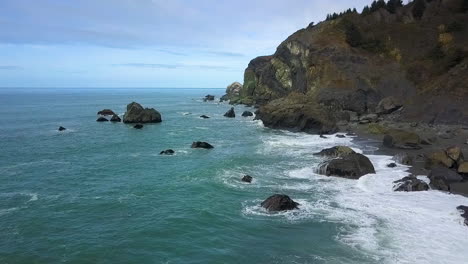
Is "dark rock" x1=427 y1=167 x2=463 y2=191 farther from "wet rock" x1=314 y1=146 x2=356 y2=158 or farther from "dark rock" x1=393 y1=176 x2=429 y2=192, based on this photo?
"wet rock" x1=314 y1=146 x2=356 y2=158

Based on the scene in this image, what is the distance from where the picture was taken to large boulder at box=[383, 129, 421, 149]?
51.6m

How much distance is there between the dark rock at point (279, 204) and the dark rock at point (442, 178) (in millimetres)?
12927

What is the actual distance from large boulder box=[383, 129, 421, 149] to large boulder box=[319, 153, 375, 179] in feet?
43.5

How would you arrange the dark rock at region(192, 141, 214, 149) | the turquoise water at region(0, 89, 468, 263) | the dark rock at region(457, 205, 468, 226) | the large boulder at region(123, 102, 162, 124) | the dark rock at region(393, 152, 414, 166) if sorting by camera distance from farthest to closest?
1. the large boulder at region(123, 102, 162, 124)
2. the dark rock at region(192, 141, 214, 149)
3. the dark rock at region(393, 152, 414, 166)
4. the dark rock at region(457, 205, 468, 226)
5. the turquoise water at region(0, 89, 468, 263)

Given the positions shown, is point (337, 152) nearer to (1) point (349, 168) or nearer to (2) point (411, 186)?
(1) point (349, 168)

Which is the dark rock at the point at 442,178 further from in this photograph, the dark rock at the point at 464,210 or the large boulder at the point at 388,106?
the large boulder at the point at 388,106

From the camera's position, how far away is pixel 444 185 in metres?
35.0

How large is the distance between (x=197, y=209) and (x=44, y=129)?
5926 centimetres

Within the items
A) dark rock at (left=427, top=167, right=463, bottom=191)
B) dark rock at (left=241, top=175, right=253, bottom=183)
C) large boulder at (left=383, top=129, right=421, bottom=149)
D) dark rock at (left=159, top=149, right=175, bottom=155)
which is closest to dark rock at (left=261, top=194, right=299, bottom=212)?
dark rock at (left=241, top=175, right=253, bottom=183)

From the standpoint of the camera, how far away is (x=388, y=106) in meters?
75.4

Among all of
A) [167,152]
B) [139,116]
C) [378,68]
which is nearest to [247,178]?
[167,152]

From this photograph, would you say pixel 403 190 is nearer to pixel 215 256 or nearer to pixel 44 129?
pixel 215 256

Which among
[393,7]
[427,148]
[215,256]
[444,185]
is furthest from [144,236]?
[393,7]

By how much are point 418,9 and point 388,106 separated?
39.0 metres
